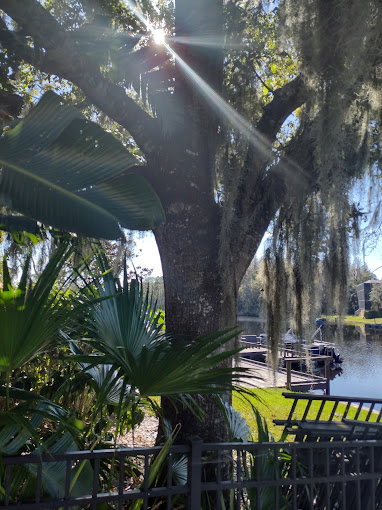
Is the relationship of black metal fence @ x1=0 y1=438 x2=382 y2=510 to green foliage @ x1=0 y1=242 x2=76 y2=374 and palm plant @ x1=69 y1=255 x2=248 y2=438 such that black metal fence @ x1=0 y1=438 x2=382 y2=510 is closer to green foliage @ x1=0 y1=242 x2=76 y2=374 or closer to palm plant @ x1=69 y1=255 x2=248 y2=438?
palm plant @ x1=69 y1=255 x2=248 y2=438

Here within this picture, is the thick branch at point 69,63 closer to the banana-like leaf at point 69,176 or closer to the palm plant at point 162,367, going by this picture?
the banana-like leaf at point 69,176

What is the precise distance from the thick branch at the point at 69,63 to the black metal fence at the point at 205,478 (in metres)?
2.27

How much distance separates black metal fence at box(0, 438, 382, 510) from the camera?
162cm

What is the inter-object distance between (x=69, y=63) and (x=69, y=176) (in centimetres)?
144

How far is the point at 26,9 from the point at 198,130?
141 centimetres

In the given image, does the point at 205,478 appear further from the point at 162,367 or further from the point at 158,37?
the point at 158,37

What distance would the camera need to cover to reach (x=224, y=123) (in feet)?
10.8

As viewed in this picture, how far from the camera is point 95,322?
2.11 meters

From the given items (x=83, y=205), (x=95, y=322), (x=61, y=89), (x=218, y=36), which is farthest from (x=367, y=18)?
(x=61, y=89)

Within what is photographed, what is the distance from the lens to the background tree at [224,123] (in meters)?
3.05

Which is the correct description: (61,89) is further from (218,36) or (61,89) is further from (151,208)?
(151,208)

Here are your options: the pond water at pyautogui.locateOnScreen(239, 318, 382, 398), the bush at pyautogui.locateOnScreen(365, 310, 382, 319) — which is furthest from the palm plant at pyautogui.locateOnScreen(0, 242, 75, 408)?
the bush at pyautogui.locateOnScreen(365, 310, 382, 319)

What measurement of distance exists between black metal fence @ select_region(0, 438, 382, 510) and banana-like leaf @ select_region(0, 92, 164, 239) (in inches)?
41.4

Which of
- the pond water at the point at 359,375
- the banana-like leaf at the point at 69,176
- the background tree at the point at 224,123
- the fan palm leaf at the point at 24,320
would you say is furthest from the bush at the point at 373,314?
the fan palm leaf at the point at 24,320
